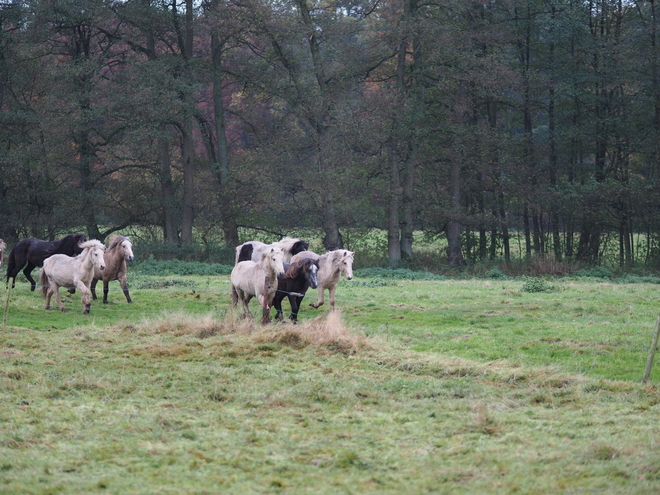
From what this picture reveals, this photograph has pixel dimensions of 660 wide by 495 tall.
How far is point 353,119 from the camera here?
1114 inches

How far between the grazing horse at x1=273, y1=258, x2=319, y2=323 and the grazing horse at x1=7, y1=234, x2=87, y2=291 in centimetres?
675

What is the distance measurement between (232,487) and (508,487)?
82.5 inches

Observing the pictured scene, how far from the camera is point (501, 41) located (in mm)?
29109

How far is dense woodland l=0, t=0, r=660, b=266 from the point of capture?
2864 cm

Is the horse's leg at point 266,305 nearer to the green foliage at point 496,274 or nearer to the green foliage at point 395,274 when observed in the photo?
the green foliage at point 395,274

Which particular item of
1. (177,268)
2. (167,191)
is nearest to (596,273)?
(177,268)

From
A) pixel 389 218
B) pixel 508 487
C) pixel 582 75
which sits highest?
pixel 582 75

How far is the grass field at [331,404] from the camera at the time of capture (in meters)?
6.10

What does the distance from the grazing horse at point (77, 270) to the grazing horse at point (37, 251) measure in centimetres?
190

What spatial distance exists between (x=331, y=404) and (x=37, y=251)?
1324 centimetres

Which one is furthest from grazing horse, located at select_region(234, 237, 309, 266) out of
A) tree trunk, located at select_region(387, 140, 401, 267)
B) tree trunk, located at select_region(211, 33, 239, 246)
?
tree trunk, located at select_region(211, 33, 239, 246)

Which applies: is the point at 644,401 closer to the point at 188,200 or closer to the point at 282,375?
the point at 282,375

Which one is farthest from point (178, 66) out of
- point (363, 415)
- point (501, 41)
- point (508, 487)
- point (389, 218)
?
point (508, 487)

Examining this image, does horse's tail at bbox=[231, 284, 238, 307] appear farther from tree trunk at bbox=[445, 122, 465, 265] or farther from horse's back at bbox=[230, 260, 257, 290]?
tree trunk at bbox=[445, 122, 465, 265]
